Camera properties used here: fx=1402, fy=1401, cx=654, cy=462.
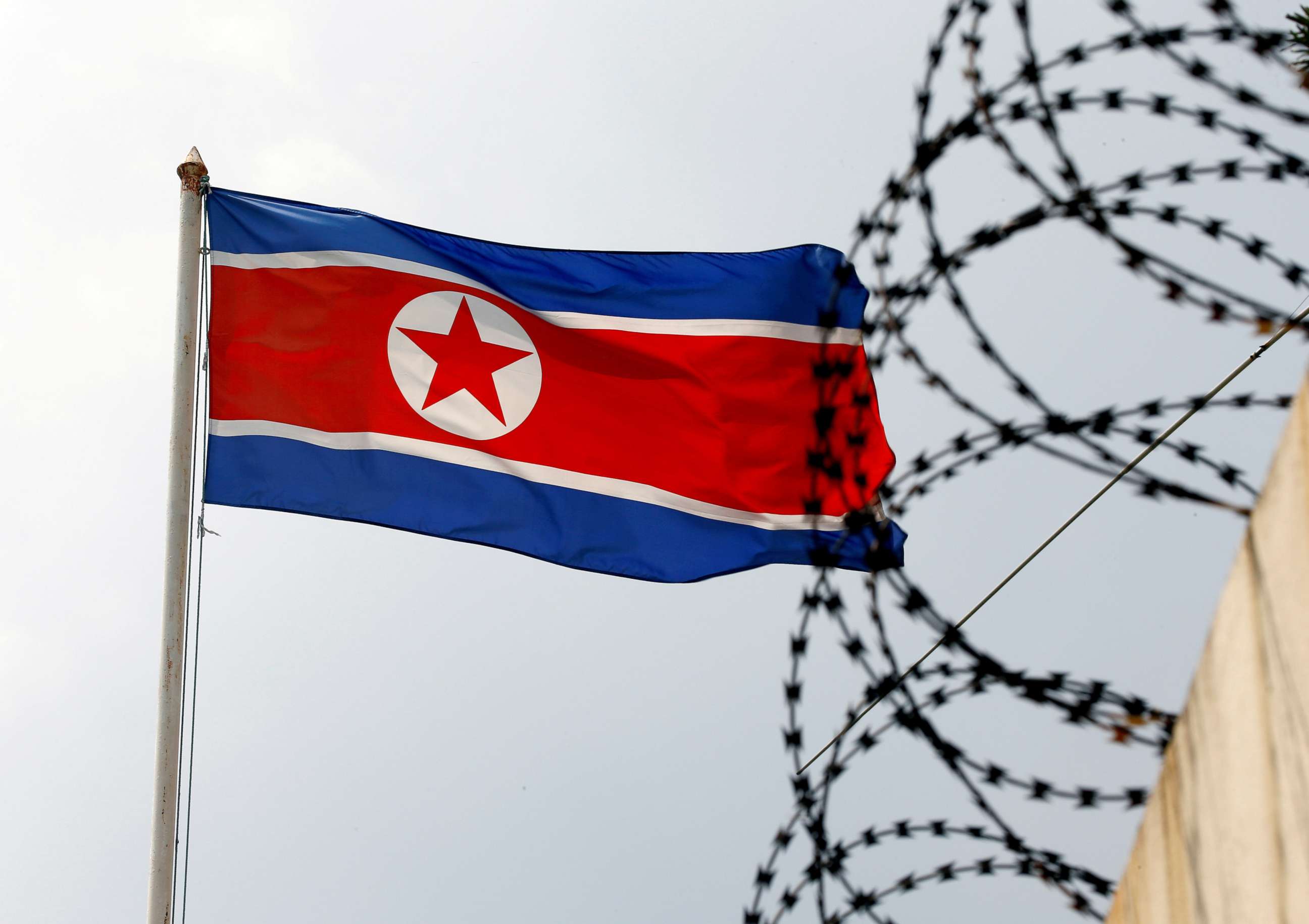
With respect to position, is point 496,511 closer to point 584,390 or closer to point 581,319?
point 584,390

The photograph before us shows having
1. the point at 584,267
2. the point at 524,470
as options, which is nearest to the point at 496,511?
the point at 524,470

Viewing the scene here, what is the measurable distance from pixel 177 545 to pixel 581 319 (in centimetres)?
328

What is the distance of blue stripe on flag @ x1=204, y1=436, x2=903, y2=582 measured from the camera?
827cm

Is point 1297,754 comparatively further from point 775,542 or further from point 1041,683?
point 775,542

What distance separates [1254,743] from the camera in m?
3.74

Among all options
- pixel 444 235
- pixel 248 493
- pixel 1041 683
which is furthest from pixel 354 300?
pixel 1041 683

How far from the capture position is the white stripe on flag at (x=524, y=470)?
8.38m

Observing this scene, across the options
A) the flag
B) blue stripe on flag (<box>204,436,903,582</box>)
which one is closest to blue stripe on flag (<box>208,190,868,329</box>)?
the flag

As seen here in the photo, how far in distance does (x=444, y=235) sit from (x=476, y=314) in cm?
56

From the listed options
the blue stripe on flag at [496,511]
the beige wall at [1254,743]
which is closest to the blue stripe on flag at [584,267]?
the blue stripe on flag at [496,511]

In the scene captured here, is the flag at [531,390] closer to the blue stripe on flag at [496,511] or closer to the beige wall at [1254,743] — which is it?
the blue stripe on flag at [496,511]

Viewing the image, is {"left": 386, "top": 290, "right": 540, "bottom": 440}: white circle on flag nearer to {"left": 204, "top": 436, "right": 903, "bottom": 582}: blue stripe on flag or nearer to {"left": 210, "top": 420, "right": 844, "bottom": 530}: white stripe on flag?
{"left": 210, "top": 420, "right": 844, "bottom": 530}: white stripe on flag

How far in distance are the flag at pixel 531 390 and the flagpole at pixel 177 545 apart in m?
0.32

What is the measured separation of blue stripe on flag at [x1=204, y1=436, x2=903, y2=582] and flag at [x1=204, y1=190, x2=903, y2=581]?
13 mm
